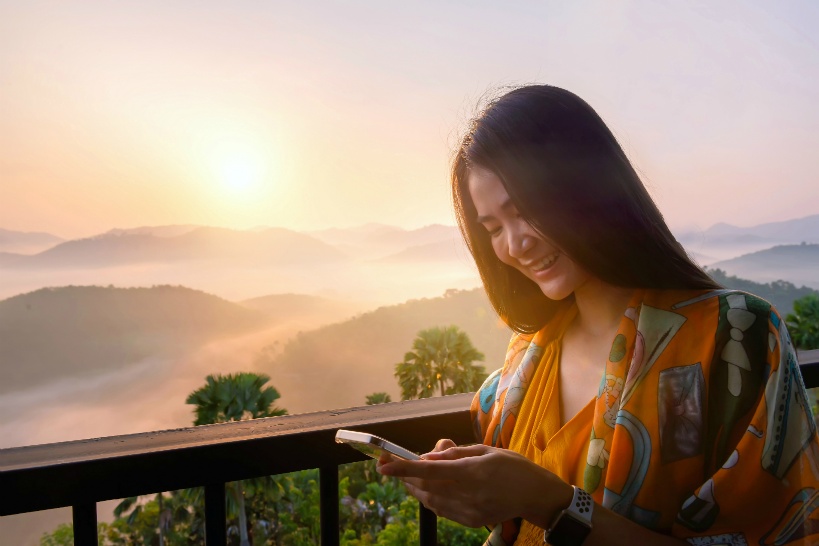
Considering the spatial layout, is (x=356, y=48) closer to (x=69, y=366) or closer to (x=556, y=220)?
(x=69, y=366)

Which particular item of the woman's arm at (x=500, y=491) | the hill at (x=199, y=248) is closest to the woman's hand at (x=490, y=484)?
the woman's arm at (x=500, y=491)

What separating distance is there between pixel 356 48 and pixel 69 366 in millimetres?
10242

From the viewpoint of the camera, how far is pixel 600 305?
42.9 inches

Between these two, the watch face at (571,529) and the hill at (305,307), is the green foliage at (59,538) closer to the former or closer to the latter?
the hill at (305,307)

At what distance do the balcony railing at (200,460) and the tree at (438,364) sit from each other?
15.4 m

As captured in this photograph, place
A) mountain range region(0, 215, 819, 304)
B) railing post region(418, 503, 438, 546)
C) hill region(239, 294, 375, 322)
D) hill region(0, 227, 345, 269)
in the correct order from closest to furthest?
1. railing post region(418, 503, 438, 546)
2. mountain range region(0, 215, 819, 304)
3. hill region(0, 227, 345, 269)
4. hill region(239, 294, 375, 322)

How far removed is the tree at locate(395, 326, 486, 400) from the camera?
16.3 m

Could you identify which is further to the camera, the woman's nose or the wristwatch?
the woman's nose

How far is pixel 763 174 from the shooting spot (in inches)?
368

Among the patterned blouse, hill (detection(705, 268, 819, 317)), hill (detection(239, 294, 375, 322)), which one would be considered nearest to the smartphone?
the patterned blouse

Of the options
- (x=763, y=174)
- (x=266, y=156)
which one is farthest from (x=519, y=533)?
(x=266, y=156)

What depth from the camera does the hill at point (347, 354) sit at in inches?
664

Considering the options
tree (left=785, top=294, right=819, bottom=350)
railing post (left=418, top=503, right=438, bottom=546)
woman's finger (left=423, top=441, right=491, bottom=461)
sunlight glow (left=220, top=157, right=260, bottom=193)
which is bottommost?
tree (left=785, top=294, right=819, bottom=350)

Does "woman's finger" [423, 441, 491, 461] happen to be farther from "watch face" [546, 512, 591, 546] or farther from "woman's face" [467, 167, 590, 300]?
"woman's face" [467, 167, 590, 300]
